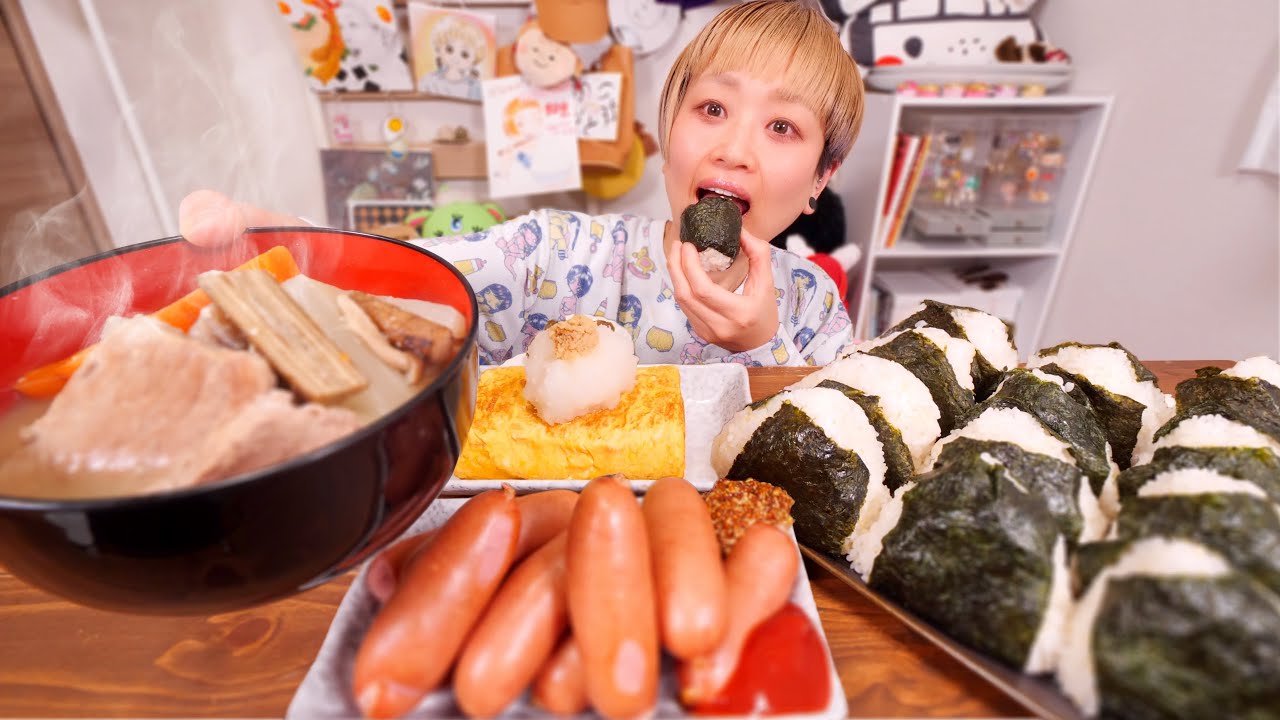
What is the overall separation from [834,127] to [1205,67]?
2.06m

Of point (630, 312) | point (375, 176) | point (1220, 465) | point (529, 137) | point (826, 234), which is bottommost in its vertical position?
→ point (826, 234)

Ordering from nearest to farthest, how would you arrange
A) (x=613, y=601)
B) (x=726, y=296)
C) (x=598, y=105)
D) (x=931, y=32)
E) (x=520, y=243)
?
(x=613, y=601), (x=726, y=296), (x=520, y=243), (x=931, y=32), (x=598, y=105)

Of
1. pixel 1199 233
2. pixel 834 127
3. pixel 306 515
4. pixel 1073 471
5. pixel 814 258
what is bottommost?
pixel 814 258

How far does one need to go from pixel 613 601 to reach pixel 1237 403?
0.94m

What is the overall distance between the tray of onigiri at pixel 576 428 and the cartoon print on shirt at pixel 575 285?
0.58 metres

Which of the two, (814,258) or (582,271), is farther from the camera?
(814,258)

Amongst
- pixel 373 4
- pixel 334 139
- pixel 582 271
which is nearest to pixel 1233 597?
pixel 582 271

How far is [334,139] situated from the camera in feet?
10.7

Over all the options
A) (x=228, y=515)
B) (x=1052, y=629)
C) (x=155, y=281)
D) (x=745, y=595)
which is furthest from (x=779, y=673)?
(x=155, y=281)

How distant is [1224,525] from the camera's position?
0.61m

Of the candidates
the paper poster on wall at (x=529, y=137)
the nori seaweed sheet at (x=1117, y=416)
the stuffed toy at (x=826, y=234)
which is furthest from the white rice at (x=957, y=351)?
the paper poster on wall at (x=529, y=137)

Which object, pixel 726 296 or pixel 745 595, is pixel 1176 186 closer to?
pixel 726 296

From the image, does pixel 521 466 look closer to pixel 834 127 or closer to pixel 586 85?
pixel 834 127

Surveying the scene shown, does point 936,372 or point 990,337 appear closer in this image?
point 936,372
